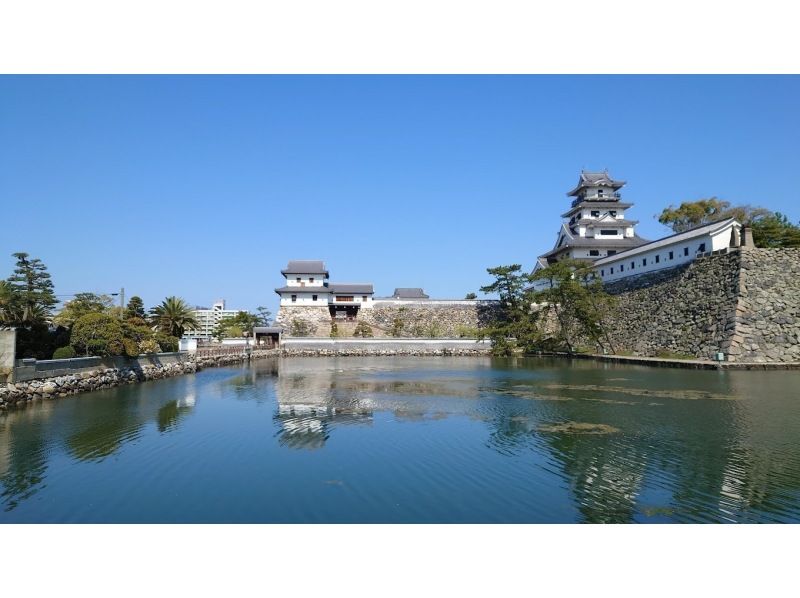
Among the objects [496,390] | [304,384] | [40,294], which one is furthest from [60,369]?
[496,390]

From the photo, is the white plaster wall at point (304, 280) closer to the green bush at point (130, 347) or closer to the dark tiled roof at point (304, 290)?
the dark tiled roof at point (304, 290)

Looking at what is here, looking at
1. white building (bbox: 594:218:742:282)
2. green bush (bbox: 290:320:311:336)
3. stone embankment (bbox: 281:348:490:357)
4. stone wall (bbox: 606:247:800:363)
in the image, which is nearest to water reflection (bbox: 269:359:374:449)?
stone wall (bbox: 606:247:800:363)

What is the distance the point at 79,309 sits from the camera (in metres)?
26.9

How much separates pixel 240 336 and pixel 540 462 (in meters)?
41.4

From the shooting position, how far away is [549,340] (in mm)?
37719

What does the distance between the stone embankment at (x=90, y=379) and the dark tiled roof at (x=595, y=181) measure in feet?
121

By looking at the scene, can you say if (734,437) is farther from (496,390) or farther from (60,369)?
(60,369)

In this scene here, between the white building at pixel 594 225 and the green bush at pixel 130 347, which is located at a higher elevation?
the white building at pixel 594 225

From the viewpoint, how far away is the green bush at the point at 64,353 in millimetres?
17734

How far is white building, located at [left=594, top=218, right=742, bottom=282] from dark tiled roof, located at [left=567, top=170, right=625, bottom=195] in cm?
1029

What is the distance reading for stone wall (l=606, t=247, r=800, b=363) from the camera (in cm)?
2280

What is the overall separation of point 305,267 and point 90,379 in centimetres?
3246

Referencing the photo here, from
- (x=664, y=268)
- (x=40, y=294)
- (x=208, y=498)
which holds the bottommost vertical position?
(x=208, y=498)

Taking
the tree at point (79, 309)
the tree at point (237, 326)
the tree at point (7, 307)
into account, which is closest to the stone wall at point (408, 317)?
the tree at point (237, 326)
